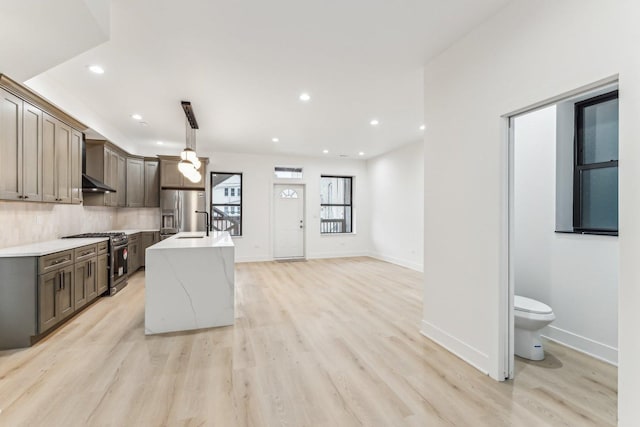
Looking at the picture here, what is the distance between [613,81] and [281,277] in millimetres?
5086

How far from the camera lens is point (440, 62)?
111 inches

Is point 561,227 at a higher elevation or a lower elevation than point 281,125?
lower

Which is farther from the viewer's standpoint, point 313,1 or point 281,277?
point 281,277

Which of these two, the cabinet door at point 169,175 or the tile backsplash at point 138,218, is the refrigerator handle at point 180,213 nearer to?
the cabinet door at point 169,175

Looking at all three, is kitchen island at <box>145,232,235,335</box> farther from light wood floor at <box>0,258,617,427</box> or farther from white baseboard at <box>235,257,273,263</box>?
white baseboard at <box>235,257,273,263</box>

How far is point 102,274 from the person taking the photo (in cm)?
412

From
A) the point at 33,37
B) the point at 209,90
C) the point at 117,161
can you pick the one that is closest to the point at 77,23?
the point at 33,37

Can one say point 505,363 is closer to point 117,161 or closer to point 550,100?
point 550,100

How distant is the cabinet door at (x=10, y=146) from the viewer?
2.64m

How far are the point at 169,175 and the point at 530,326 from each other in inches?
261

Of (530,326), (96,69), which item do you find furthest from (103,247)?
(530,326)

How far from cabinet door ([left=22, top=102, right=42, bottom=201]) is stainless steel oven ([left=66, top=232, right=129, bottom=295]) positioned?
1257mm

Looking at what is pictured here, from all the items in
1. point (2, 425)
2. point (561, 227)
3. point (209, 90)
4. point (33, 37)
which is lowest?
point (2, 425)

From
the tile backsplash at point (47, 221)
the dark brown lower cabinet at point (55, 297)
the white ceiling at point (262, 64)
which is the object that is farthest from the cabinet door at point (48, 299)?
the white ceiling at point (262, 64)
